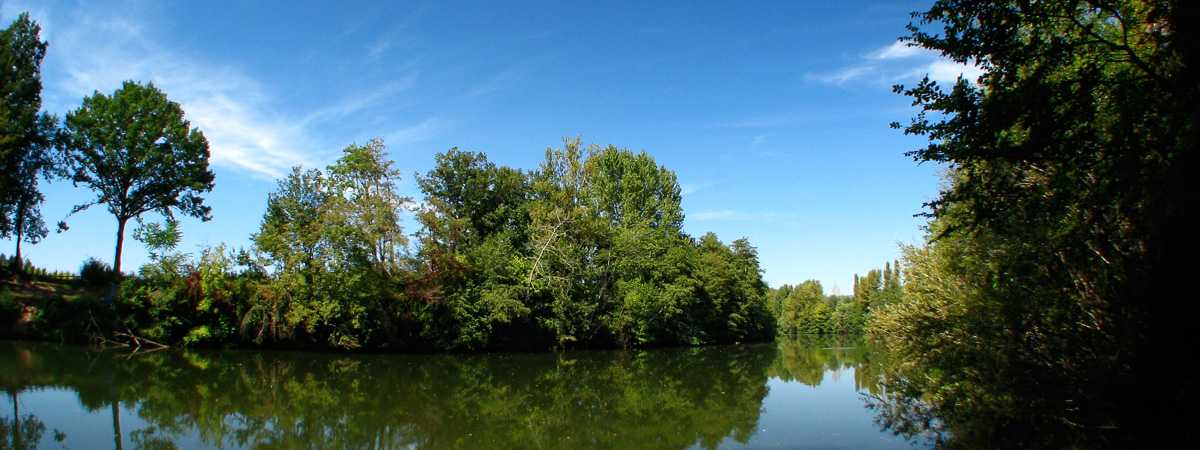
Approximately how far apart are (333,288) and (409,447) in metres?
20.2

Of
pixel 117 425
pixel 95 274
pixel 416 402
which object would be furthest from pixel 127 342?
pixel 117 425

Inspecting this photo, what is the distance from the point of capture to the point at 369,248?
2895 cm

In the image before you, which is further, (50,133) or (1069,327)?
(50,133)

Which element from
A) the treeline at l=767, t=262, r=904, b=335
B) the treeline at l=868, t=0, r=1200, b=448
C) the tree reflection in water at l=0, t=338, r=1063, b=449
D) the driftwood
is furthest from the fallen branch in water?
the treeline at l=767, t=262, r=904, b=335

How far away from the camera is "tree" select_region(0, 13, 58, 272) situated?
3023 centimetres

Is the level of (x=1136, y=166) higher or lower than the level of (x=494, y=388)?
higher

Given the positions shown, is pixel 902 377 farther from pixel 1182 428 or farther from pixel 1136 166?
pixel 1136 166

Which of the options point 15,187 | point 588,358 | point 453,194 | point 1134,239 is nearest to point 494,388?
point 588,358

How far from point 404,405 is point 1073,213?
534 inches

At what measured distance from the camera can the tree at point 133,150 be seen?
3337 cm

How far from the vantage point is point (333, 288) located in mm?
28766

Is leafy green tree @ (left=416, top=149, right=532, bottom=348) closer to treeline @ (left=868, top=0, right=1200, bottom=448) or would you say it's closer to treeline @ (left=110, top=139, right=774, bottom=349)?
treeline @ (left=110, top=139, right=774, bottom=349)

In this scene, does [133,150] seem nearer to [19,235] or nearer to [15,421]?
[19,235]

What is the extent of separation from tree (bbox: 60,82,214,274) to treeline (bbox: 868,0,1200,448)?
39.1m
